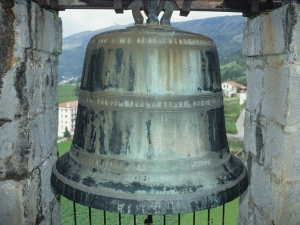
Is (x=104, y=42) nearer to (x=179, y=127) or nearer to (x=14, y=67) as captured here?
(x=179, y=127)

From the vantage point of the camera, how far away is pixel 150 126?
1.09 m

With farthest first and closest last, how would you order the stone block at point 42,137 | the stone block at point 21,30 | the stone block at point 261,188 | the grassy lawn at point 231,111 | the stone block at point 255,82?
the grassy lawn at point 231,111 → the stone block at point 255,82 → the stone block at point 261,188 → the stone block at point 42,137 → the stone block at point 21,30

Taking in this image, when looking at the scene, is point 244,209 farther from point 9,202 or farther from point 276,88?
point 9,202

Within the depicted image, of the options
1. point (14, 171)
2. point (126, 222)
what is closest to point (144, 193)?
point (14, 171)

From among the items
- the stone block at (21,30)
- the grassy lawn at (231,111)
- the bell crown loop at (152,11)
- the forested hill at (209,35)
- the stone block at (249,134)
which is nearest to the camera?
the bell crown loop at (152,11)

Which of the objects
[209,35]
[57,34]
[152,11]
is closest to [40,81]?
[57,34]

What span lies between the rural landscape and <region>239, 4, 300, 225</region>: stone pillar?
0.47m

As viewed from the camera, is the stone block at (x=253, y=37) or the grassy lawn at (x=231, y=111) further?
the grassy lawn at (x=231, y=111)

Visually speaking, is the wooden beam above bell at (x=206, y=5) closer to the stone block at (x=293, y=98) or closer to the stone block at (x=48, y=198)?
the stone block at (x=293, y=98)

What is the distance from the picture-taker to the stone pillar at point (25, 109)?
1.57 m

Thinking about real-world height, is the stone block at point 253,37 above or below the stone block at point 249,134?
above

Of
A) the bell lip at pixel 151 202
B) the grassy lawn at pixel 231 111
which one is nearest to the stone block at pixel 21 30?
the bell lip at pixel 151 202

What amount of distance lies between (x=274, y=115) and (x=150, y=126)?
1020 mm

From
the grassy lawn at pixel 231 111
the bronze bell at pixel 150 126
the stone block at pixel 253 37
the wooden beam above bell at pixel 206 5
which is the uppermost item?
the wooden beam above bell at pixel 206 5
